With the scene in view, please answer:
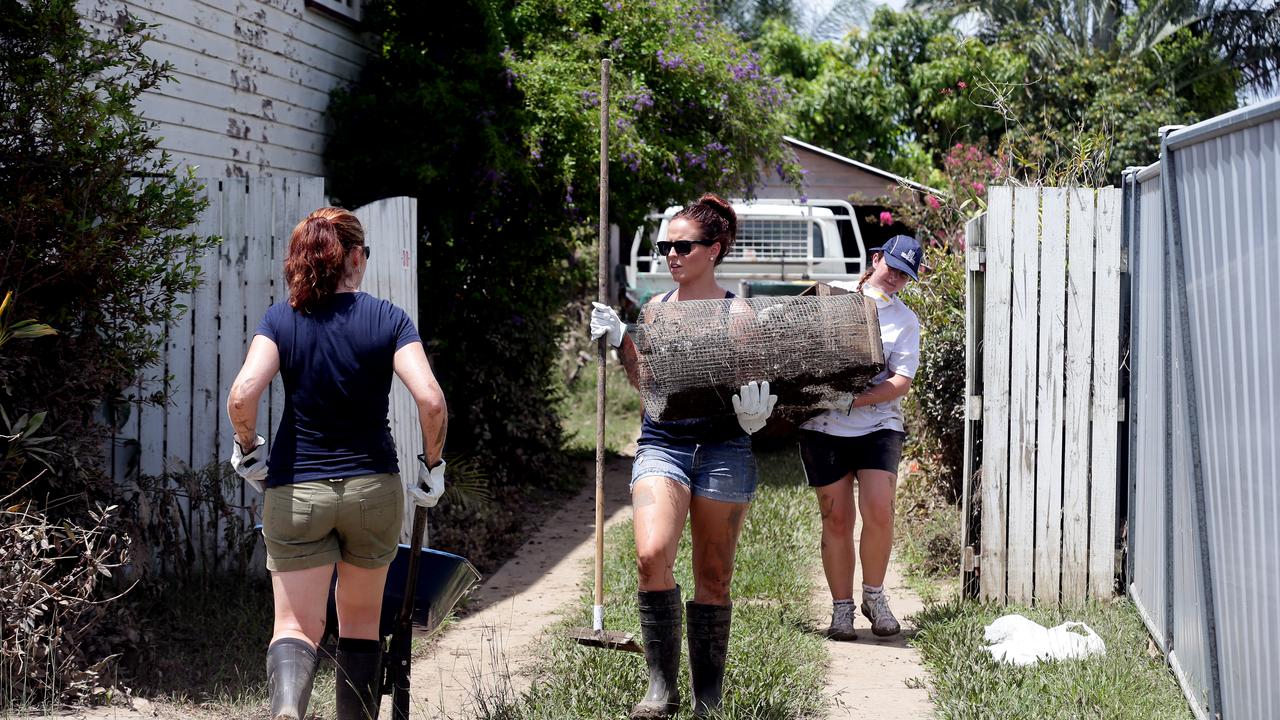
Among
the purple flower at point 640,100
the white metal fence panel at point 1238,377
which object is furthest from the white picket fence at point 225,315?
the white metal fence panel at point 1238,377

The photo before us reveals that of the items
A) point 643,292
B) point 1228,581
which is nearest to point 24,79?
point 1228,581

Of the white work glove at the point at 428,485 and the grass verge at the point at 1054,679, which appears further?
the grass verge at the point at 1054,679

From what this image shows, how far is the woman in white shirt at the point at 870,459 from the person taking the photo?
549 cm

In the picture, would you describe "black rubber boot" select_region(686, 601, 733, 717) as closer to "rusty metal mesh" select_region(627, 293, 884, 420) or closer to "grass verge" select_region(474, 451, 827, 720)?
"grass verge" select_region(474, 451, 827, 720)

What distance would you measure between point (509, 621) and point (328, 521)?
255cm

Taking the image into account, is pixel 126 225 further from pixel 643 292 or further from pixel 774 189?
pixel 774 189

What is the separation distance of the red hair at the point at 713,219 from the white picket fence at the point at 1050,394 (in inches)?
79.4

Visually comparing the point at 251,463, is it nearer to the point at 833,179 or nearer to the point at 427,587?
the point at 427,587

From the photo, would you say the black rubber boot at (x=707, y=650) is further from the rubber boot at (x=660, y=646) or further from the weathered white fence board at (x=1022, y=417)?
the weathered white fence board at (x=1022, y=417)

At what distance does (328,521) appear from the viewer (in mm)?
3717


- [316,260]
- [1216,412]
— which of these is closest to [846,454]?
[1216,412]

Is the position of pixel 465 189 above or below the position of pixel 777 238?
below

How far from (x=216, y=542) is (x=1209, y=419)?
4399 mm

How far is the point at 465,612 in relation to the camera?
20.7ft
